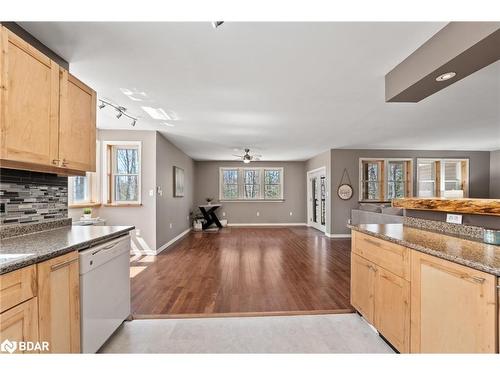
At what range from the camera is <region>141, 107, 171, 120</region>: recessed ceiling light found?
369 cm

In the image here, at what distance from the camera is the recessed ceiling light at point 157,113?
145 inches

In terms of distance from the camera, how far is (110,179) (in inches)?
196

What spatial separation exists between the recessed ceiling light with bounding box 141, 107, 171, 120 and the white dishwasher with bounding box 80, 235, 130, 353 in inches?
81.9

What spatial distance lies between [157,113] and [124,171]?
5.77ft

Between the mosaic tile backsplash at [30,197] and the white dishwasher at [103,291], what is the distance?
0.67m

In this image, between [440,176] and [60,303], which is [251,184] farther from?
[60,303]

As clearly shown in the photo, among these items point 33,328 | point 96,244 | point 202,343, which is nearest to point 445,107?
point 202,343

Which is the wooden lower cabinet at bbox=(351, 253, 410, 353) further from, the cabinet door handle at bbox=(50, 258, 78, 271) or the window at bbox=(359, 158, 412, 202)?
the window at bbox=(359, 158, 412, 202)

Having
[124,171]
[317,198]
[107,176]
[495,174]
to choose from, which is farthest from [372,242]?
[495,174]

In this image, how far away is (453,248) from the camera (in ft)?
5.10
